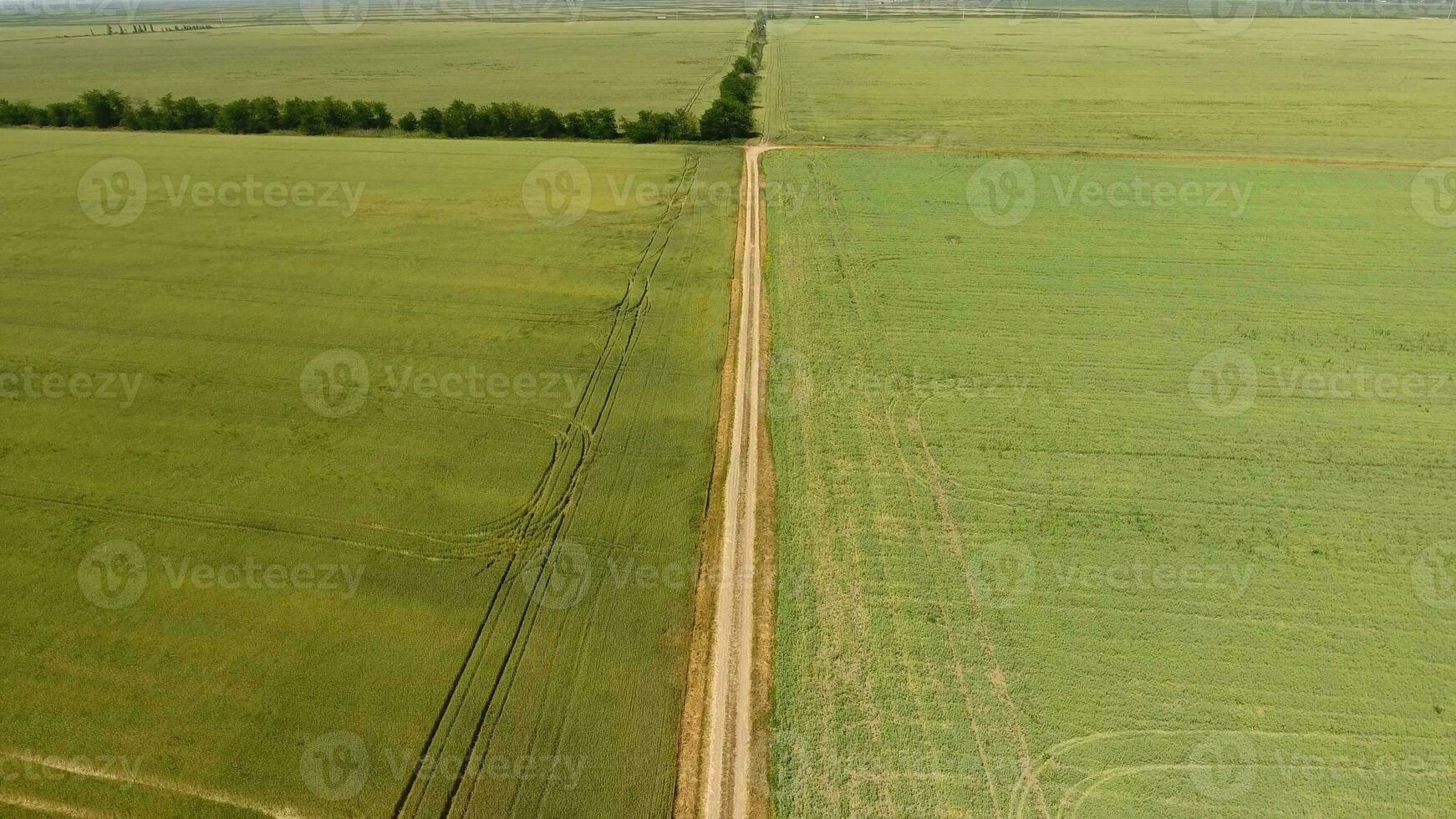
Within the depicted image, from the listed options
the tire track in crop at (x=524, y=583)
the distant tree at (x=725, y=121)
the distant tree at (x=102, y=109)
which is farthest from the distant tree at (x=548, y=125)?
the distant tree at (x=102, y=109)

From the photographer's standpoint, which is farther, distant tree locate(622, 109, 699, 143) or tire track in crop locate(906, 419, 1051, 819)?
distant tree locate(622, 109, 699, 143)

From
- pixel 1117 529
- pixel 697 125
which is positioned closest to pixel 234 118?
pixel 697 125

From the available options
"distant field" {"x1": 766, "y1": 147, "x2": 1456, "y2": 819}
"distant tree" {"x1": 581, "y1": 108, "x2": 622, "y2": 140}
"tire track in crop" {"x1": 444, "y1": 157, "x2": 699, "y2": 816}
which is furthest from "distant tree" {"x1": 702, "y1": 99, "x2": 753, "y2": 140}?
"distant field" {"x1": 766, "y1": 147, "x2": 1456, "y2": 819}

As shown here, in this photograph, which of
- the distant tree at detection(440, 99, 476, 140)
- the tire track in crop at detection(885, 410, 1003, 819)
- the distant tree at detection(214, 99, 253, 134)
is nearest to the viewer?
the tire track in crop at detection(885, 410, 1003, 819)

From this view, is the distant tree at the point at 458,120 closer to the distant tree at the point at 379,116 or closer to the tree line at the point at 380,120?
the tree line at the point at 380,120

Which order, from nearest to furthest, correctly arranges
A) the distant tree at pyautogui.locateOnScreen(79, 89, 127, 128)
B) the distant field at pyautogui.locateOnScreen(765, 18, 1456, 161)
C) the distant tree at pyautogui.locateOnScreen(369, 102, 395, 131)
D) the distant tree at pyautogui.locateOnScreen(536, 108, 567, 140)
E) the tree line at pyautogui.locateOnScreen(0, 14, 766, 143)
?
1. the distant field at pyautogui.locateOnScreen(765, 18, 1456, 161)
2. the tree line at pyautogui.locateOnScreen(0, 14, 766, 143)
3. the distant tree at pyautogui.locateOnScreen(536, 108, 567, 140)
4. the distant tree at pyautogui.locateOnScreen(369, 102, 395, 131)
5. the distant tree at pyautogui.locateOnScreen(79, 89, 127, 128)

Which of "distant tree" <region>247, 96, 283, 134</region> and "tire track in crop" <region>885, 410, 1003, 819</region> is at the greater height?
"distant tree" <region>247, 96, 283, 134</region>

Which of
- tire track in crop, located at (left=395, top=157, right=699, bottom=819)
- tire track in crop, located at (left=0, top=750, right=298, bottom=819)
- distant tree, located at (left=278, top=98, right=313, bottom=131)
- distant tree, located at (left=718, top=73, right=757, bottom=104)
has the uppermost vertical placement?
distant tree, located at (left=718, top=73, right=757, bottom=104)

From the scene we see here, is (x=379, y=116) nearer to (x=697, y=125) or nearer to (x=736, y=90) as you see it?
(x=697, y=125)

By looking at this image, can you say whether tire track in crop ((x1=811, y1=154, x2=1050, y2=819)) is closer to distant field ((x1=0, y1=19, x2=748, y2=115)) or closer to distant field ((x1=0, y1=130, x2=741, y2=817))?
distant field ((x1=0, y1=130, x2=741, y2=817))
